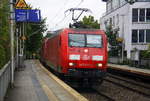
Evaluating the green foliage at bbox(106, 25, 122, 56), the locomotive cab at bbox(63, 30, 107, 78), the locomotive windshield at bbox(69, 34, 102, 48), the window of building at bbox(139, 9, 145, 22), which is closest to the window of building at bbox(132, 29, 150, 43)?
the window of building at bbox(139, 9, 145, 22)

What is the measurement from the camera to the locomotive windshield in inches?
738

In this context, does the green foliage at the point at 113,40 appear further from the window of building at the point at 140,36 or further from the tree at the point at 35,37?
the tree at the point at 35,37

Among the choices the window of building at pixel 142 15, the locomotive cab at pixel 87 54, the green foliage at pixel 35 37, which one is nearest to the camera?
the locomotive cab at pixel 87 54

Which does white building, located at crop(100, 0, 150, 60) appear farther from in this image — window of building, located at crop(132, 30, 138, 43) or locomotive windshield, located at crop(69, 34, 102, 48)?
locomotive windshield, located at crop(69, 34, 102, 48)

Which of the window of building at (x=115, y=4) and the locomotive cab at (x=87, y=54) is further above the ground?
the window of building at (x=115, y=4)

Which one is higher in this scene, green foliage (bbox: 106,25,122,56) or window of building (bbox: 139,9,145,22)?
window of building (bbox: 139,9,145,22)

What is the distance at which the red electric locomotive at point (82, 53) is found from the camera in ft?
59.4

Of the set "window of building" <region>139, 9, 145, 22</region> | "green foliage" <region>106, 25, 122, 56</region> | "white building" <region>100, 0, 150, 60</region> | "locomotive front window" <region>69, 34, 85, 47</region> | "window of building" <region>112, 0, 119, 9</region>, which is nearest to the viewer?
"locomotive front window" <region>69, 34, 85, 47</region>

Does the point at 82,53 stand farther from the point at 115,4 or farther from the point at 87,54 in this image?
the point at 115,4

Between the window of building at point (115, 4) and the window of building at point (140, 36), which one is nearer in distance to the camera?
the window of building at point (140, 36)

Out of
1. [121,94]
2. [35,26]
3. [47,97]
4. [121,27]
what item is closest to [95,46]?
[121,94]

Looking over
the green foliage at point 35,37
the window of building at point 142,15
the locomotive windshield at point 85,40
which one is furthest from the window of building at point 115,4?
the locomotive windshield at point 85,40

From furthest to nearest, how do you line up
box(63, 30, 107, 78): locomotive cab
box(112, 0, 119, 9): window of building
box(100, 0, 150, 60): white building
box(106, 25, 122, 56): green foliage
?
box(112, 0, 119, 9): window of building
box(100, 0, 150, 60): white building
box(106, 25, 122, 56): green foliage
box(63, 30, 107, 78): locomotive cab

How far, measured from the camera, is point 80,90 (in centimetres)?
1928
